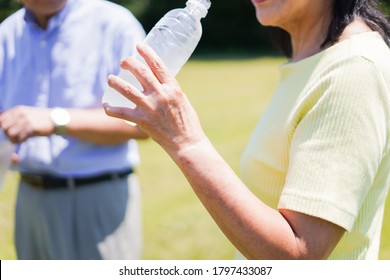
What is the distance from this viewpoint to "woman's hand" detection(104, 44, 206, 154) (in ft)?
5.40

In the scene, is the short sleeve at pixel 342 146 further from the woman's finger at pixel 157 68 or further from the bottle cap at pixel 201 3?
the bottle cap at pixel 201 3

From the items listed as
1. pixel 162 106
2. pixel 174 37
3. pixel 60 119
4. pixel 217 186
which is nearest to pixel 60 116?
pixel 60 119

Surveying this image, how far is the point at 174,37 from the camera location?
85.1 inches

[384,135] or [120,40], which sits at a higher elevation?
[384,135]

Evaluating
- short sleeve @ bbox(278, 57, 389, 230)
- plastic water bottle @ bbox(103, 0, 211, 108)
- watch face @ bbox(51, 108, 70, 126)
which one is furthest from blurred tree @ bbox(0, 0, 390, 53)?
short sleeve @ bbox(278, 57, 389, 230)

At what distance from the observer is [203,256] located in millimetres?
5566

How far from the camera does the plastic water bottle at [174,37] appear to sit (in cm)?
208

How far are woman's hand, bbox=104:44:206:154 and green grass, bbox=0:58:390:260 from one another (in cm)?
261

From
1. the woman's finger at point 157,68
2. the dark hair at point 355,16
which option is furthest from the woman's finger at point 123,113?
the dark hair at point 355,16

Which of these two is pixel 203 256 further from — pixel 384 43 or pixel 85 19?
pixel 384 43

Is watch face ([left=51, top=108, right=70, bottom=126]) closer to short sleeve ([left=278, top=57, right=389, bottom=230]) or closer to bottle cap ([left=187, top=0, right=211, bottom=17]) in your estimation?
bottle cap ([left=187, top=0, right=211, bottom=17])

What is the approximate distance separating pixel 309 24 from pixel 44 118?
1387 millimetres

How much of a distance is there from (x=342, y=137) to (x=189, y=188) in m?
6.24
